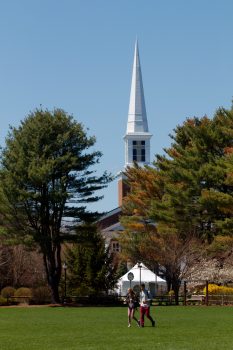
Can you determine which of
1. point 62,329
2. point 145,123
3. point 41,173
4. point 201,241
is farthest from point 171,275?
point 145,123

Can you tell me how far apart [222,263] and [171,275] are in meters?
6.08

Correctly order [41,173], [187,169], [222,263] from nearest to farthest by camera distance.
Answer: [41,173] < [187,169] < [222,263]

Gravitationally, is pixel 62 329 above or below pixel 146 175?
below

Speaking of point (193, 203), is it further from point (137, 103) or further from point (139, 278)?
point (137, 103)

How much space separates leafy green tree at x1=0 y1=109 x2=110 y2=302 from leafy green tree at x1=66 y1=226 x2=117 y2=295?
3.68 m

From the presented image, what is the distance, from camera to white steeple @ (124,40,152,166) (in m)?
107

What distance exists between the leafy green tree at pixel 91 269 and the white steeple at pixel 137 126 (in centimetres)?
4870

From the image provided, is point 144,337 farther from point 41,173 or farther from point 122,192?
point 122,192

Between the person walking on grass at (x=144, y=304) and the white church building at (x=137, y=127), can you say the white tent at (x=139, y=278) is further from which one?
the white church building at (x=137, y=127)

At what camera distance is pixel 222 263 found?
64.7 m

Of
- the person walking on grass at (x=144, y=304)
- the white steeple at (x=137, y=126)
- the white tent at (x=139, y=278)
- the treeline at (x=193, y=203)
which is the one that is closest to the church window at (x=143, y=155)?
the white steeple at (x=137, y=126)

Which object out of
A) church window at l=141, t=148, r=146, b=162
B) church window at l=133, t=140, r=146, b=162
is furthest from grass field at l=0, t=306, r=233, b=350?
church window at l=141, t=148, r=146, b=162

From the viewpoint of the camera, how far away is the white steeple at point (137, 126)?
10669 cm

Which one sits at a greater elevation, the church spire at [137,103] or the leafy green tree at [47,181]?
the church spire at [137,103]
